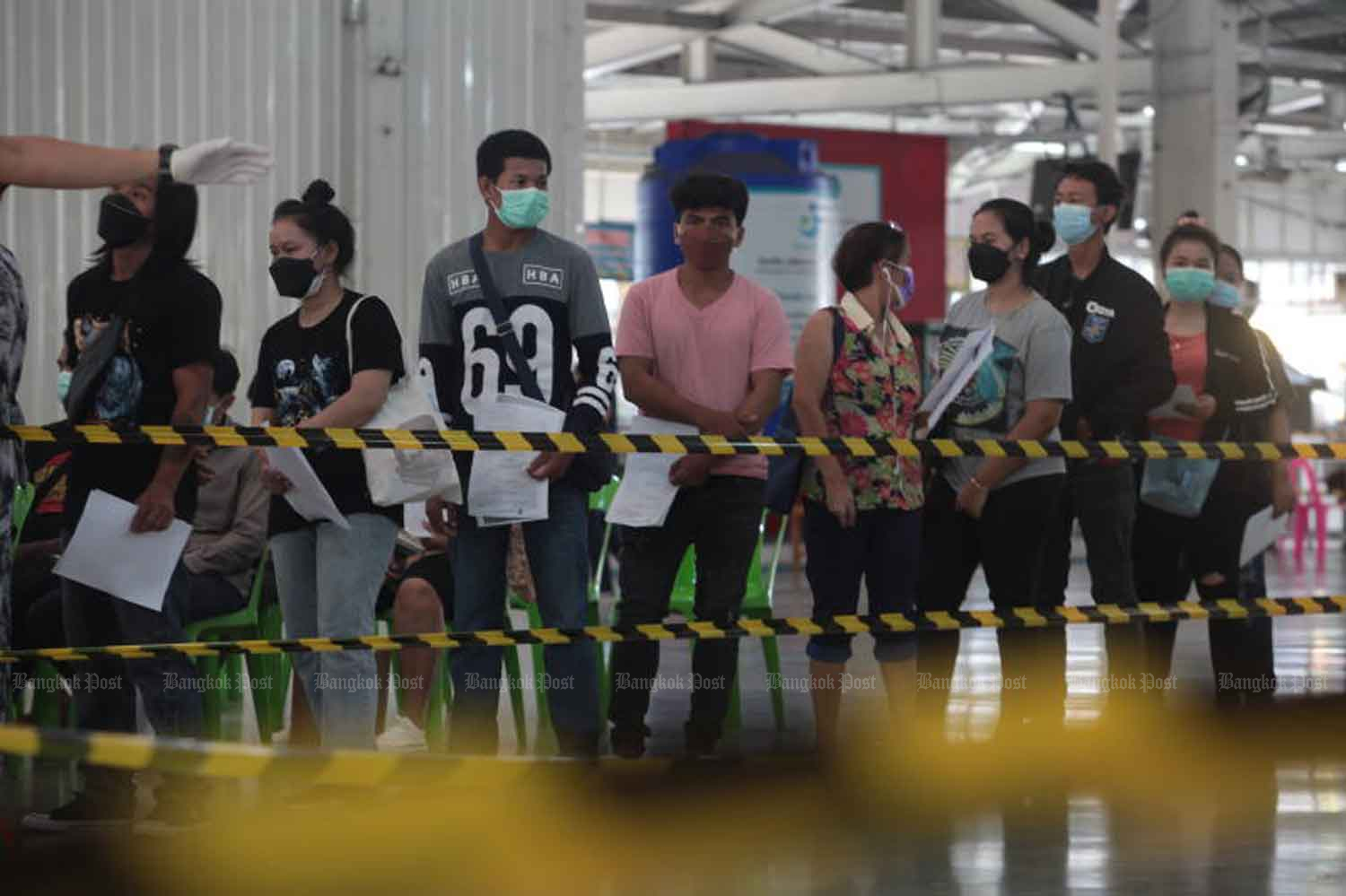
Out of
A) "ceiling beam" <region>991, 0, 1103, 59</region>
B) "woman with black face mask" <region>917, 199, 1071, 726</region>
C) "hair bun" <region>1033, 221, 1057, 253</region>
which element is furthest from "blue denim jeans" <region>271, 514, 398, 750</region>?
"ceiling beam" <region>991, 0, 1103, 59</region>

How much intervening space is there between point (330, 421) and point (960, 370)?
1798 mm

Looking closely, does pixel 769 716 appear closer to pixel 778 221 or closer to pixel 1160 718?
pixel 1160 718

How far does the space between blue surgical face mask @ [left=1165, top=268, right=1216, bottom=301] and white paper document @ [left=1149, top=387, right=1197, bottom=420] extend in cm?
37

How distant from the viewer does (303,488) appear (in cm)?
489

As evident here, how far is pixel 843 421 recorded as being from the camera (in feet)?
18.9

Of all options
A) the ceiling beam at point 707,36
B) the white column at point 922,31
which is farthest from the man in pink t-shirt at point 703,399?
the ceiling beam at point 707,36

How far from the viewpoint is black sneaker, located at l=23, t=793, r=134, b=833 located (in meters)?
4.81

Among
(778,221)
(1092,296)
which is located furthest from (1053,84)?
(1092,296)

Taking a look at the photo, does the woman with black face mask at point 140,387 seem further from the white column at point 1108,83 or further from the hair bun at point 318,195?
the white column at point 1108,83

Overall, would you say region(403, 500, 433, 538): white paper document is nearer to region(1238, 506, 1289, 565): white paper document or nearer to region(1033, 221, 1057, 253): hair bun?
region(1033, 221, 1057, 253): hair bun

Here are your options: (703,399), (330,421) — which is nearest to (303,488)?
(330,421)

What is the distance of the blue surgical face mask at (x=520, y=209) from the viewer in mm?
5152

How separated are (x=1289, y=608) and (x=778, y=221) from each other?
28.0 feet

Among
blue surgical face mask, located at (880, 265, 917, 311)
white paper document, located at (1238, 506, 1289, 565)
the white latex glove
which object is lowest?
A: white paper document, located at (1238, 506, 1289, 565)
